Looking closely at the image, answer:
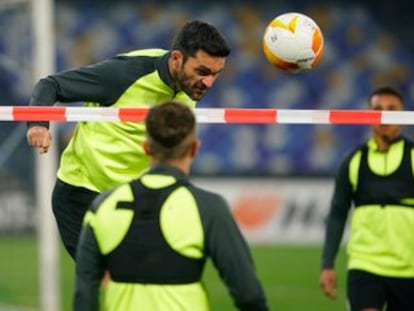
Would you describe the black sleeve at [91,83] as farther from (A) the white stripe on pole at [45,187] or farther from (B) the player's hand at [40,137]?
(A) the white stripe on pole at [45,187]

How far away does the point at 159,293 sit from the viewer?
18.4ft

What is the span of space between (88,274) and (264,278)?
1311 cm

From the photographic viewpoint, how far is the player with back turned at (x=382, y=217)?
943 cm

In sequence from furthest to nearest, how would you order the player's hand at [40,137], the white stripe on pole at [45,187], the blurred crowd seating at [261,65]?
the blurred crowd seating at [261,65] → the white stripe on pole at [45,187] → the player's hand at [40,137]

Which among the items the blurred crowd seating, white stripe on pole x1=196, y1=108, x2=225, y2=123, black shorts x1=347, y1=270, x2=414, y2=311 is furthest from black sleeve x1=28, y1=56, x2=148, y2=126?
the blurred crowd seating

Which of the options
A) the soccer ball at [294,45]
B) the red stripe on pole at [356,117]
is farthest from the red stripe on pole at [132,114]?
the red stripe on pole at [356,117]

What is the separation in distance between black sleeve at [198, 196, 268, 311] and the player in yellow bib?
6.39 ft

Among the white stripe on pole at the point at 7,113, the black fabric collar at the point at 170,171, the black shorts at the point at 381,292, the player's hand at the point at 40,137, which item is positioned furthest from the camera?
the black shorts at the point at 381,292

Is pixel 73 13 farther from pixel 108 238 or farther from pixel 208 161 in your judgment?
pixel 108 238

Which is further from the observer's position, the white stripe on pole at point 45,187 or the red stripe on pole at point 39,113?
the white stripe on pole at point 45,187

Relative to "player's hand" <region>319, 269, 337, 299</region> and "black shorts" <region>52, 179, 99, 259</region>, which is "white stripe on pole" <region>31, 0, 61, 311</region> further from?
"black shorts" <region>52, 179, 99, 259</region>

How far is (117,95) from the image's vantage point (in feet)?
25.5

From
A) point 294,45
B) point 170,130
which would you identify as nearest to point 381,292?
point 294,45

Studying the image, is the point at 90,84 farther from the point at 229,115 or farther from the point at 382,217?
the point at 382,217
